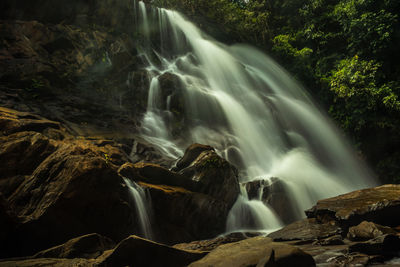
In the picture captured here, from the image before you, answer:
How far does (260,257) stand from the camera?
154 inches

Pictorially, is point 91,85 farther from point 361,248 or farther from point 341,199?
point 361,248

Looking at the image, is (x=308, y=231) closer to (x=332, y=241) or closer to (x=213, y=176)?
(x=332, y=241)

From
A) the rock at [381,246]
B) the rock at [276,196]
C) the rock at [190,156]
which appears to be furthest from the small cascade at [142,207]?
the rock at [381,246]

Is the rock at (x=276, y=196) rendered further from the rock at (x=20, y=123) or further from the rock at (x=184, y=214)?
the rock at (x=20, y=123)

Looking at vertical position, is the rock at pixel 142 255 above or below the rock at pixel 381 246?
above

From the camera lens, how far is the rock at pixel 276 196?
9555 mm

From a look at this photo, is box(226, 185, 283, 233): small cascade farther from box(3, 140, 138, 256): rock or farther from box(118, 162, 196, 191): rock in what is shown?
box(3, 140, 138, 256): rock

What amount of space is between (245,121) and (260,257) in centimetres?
1164

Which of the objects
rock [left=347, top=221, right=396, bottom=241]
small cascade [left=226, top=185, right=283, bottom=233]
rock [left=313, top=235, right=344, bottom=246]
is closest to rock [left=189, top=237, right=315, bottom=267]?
rock [left=313, top=235, right=344, bottom=246]

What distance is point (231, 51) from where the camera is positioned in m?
23.2

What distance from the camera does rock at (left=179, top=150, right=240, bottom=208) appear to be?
8609 millimetres

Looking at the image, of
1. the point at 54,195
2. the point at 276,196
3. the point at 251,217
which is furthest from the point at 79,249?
the point at 276,196

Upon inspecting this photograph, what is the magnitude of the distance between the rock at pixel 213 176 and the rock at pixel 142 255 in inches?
164

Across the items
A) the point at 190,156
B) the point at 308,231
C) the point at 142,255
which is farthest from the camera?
the point at 190,156
